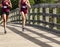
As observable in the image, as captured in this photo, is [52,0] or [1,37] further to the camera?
[52,0]

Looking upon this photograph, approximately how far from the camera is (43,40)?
1126cm

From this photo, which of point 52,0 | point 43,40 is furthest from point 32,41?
point 52,0

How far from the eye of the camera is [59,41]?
1102 cm

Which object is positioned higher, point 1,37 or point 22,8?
point 22,8

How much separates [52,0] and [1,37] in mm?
30737

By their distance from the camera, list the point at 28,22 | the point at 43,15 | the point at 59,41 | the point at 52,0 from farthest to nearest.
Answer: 1. the point at 52,0
2. the point at 28,22
3. the point at 43,15
4. the point at 59,41

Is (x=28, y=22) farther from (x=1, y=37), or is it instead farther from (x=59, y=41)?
(x=59, y=41)

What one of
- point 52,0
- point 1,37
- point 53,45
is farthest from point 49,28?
point 52,0

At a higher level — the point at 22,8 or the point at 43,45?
the point at 22,8

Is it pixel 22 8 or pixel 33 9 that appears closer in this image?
pixel 22 8

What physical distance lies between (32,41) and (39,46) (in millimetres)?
1217

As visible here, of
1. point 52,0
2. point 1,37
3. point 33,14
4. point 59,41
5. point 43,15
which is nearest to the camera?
point 59,41

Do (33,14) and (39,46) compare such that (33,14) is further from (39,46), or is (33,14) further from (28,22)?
(39,46)

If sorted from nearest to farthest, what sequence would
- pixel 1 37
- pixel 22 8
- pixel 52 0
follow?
pixel 1 37
pixel 22 8
pixel 52 0
